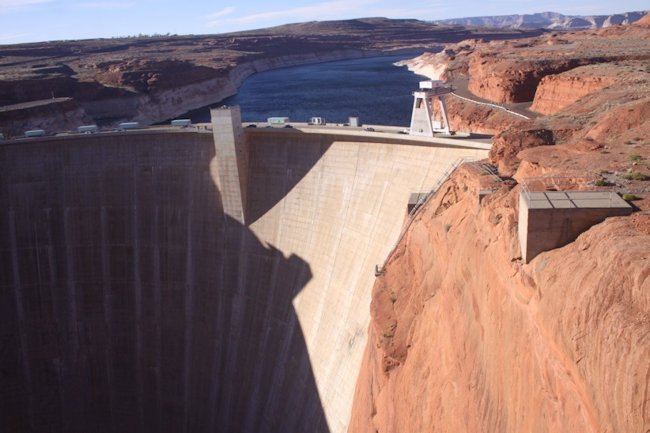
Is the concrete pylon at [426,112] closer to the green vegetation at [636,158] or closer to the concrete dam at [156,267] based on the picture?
the concrete dam at [156,267]

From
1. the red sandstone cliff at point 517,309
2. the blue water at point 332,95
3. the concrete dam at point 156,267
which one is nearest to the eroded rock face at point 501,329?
the red sandstone cliff at point 517,309

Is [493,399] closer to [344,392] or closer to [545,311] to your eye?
[545,311]

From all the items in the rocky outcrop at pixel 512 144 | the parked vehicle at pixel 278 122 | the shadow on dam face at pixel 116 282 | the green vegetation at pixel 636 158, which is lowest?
the shadow on dam face at pixel 116 282

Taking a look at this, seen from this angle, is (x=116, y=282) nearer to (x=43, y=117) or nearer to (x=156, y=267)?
(x=156, y=267)

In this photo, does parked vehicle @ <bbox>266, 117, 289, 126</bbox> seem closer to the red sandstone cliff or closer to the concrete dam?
the concrete dam

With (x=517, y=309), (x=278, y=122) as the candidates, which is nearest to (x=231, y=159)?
(x=278, y=122)
